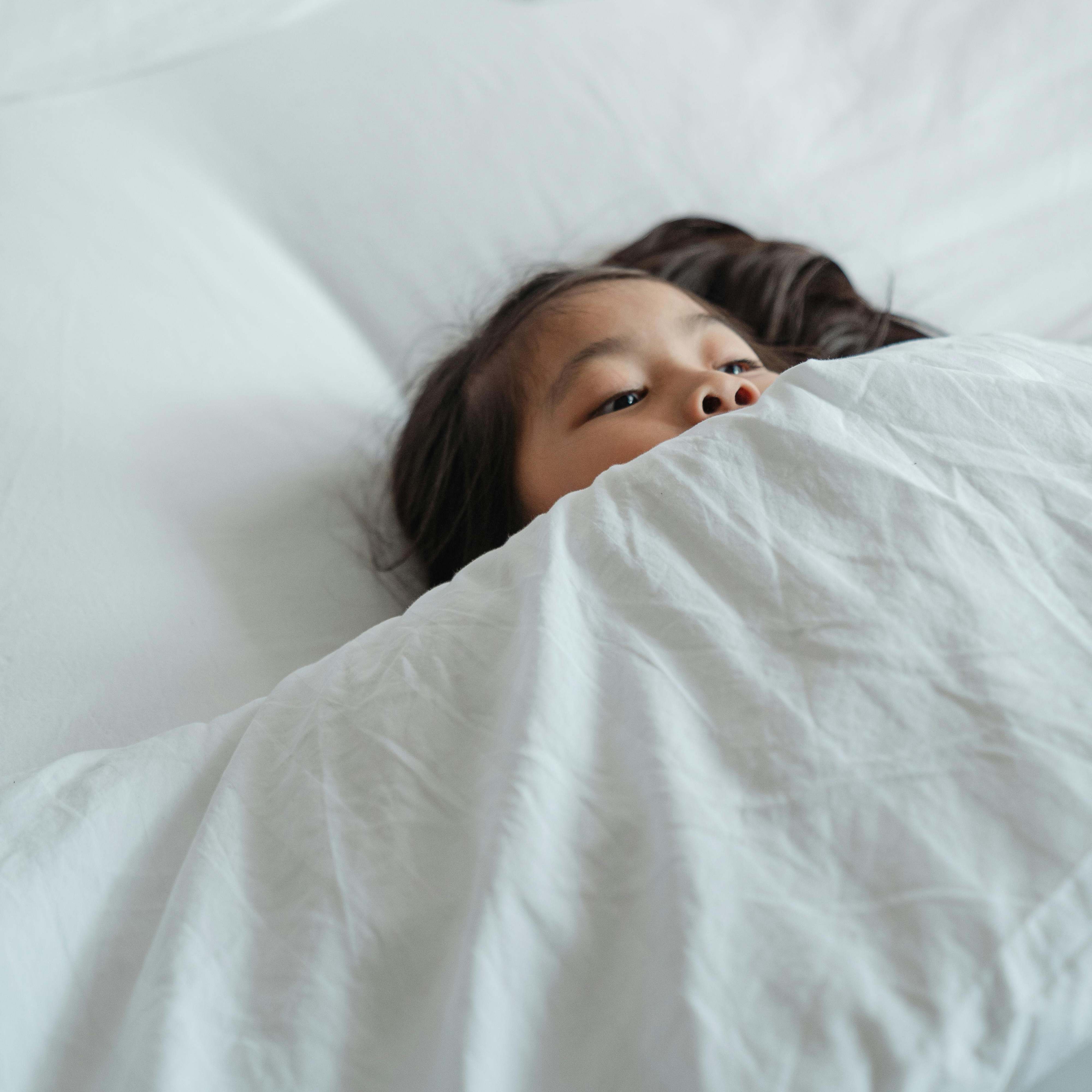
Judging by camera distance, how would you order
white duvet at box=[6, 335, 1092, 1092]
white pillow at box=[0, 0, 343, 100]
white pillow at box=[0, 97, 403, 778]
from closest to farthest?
1. white duvet at box=[6, 335, 1092, 1092]
2. white pillow at box=[0, 97, 403, 778]
3. white pillow at box=[0, 0, 343, 100]

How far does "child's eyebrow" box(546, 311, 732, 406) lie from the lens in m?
0.71

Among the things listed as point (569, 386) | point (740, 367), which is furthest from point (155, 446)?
point (740, 367)

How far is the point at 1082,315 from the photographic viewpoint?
3.16ft

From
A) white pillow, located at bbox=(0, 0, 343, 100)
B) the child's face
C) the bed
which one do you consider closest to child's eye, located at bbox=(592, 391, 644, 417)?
the child's face

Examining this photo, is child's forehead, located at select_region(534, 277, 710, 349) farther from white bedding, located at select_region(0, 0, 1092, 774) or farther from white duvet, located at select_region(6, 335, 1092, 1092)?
white duvet, located at select_region(6, 335, 1092, 1092)

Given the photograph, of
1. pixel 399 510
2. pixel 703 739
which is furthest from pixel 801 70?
pixel 703 739

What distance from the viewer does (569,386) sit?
0.71m

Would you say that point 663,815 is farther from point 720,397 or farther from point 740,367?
point 740,367

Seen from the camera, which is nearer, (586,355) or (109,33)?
(586,355)

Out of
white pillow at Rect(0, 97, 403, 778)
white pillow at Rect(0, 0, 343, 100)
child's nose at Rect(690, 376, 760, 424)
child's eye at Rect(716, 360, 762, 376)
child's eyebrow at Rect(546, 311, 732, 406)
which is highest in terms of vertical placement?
white pillow at Rect(0, 0, 343, 100)

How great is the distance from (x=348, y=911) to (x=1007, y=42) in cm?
119

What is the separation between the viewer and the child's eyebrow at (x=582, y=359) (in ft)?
2.33

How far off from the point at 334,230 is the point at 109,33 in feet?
0.89

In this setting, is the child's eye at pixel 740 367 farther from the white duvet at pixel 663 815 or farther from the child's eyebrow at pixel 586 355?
the white duvet at pixel 663 815
